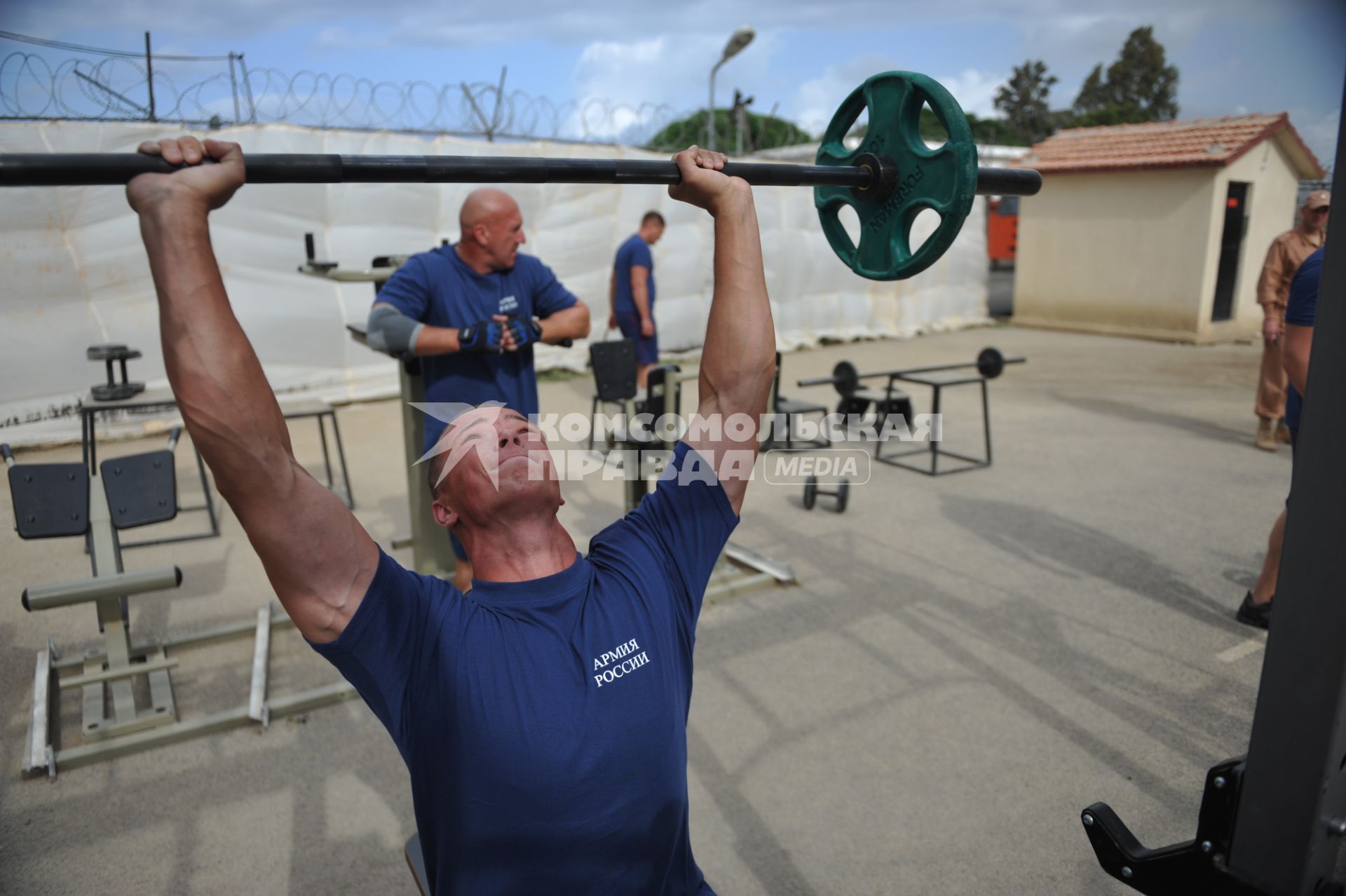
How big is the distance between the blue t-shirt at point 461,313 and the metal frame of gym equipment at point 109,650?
106 cm

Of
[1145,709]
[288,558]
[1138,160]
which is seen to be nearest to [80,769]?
[288,558]

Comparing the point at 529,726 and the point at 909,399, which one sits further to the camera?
the point at 909,399

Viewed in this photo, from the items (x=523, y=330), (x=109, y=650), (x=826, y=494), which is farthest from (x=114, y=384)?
(x=826, y=494)

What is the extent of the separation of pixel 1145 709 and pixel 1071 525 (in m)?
2.01

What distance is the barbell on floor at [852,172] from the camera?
1108 millimetres

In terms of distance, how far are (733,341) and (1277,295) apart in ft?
19.7

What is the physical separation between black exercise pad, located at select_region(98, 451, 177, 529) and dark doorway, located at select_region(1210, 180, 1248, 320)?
42.9 feet

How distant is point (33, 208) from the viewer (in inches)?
248

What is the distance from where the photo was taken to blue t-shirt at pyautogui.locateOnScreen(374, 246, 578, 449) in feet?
10.9

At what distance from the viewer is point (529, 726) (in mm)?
1189

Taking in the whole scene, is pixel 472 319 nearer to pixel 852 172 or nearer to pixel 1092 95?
pixel 852 172

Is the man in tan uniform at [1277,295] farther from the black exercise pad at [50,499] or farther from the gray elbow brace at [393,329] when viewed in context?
the black exercise pad at [50,499]

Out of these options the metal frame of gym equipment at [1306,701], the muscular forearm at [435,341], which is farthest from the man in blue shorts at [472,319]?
the metal frame of gym equipment at [1306,701]

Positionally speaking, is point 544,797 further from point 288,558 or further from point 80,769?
point 80,769
